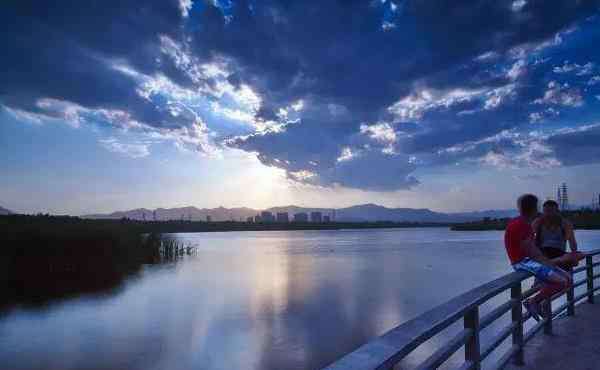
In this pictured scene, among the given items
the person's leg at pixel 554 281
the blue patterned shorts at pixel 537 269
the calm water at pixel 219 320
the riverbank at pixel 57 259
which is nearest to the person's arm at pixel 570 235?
the person's leg at pixel 554 281

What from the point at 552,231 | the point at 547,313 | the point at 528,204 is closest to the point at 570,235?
the point at 552,231

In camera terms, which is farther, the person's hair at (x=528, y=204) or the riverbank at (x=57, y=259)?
the riverbank at (x=57, y=259)

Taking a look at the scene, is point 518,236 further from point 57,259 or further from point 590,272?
point 57,259

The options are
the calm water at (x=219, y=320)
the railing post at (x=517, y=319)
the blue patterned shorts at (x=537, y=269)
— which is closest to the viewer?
the railing post at (x=517, y=319)

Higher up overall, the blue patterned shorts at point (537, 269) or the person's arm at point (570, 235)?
the person's arm at point (570, 235)

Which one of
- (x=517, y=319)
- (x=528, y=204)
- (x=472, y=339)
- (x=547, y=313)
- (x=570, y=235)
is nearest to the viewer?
(x=472, y=339)

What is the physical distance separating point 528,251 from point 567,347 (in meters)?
1.42

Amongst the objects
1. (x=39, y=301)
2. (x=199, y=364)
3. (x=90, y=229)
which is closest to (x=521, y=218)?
(x=199, y=364)

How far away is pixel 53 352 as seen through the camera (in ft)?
40.5

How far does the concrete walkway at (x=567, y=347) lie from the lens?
4.82m

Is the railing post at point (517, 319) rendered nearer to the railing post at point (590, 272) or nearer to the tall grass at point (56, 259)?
the railing post at point (590, 272)

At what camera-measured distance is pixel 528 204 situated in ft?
17.5

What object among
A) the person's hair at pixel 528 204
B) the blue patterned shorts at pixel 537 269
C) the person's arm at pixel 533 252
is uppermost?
the person's hair at pixel 528 204

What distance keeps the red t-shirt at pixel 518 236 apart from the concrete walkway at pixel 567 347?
112cm
